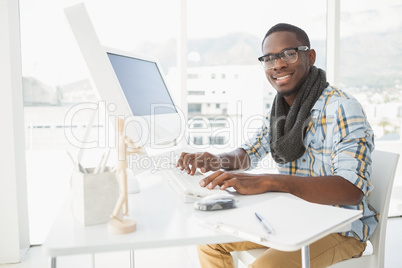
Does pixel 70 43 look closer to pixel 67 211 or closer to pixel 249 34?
pixel 249 34

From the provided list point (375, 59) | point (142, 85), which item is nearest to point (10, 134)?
point (142, 85)

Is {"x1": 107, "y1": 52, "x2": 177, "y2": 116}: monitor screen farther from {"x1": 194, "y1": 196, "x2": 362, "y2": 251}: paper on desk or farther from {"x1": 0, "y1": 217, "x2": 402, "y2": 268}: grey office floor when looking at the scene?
{"x1": 0, "y1": 217, "x2": 402, "y2": 268}: grey office floor

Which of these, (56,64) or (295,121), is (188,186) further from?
(56,64)

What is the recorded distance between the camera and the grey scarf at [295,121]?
1376 millimetres

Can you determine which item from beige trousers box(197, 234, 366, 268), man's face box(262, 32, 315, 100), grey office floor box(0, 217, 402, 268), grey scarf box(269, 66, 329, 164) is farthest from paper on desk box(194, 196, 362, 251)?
grey office floor box(0, 217, 402, 268)

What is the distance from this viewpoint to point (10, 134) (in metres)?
2.14

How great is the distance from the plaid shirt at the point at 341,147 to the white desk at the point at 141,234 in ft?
1.24

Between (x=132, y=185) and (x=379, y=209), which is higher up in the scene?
(x=132, y=185)

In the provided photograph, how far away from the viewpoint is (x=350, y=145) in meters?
1.15

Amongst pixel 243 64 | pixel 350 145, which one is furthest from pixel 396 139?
pixel 350 145

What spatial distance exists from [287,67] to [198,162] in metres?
0.53

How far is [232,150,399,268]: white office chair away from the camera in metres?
1.19

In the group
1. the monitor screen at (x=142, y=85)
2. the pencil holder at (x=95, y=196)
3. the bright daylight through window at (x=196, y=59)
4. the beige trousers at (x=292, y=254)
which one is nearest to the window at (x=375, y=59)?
the bright daylight through window at (x=196, y=59)

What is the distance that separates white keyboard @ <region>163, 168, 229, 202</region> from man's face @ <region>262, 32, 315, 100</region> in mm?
562
